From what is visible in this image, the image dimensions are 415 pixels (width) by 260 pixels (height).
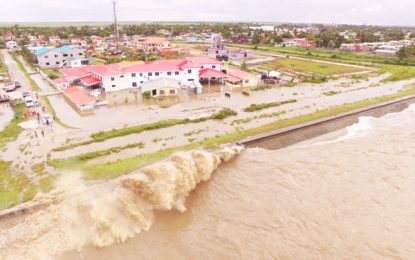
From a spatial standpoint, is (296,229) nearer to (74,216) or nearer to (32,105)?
(74,216)

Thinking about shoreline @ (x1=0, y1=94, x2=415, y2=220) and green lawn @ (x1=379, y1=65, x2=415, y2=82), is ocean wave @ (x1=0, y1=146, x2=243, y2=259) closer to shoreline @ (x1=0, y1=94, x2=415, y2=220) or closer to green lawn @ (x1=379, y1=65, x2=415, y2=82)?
shoreline @ (x1=0, y1=94, x2=415, y2=220)

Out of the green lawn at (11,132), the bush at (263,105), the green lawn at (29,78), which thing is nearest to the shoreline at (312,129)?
the bush at (263,105)

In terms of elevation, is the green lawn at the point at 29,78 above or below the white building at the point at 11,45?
below

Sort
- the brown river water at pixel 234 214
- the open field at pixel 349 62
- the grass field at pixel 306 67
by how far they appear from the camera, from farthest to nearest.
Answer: the grass field at pixel 306 67 < the open field at pixel 349 62 < the brown river water at pixel 234 214

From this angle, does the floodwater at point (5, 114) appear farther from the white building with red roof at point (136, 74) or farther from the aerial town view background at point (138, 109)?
the white building with red roof at point (136, 74)

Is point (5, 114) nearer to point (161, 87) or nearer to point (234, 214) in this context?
point (161, 87)

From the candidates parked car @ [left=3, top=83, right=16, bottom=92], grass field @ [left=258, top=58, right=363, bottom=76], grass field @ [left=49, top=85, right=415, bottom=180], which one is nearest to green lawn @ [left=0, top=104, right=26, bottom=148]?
grass field @ [left=49, top=85, right=415, bottom=180]

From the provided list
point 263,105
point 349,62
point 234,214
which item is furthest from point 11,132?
point 349,62

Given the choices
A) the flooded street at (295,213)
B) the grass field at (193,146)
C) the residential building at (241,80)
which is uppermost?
the residential building at (241,80)
